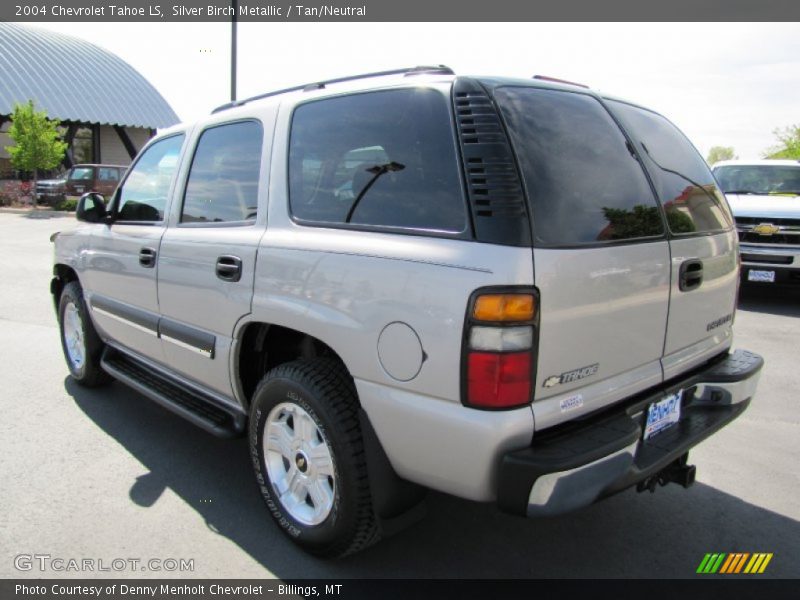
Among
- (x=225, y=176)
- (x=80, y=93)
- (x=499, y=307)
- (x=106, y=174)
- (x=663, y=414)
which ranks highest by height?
(x=80, y=93)

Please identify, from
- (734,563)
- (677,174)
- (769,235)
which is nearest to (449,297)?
(677,174)

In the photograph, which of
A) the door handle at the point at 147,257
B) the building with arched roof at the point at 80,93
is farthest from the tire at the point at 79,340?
the building with arched roof at the point at 80,93

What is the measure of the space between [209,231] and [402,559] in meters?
1.89

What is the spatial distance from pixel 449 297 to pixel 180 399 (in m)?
2.12

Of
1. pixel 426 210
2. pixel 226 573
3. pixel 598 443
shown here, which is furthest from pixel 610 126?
pixel 226 573

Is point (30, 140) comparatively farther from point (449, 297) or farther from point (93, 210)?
point (449, 297)

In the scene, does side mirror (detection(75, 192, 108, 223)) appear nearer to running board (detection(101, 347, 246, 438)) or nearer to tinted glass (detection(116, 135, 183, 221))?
tinted glass (detection(116, 135, 183, 221))

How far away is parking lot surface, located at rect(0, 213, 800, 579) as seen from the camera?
274cm

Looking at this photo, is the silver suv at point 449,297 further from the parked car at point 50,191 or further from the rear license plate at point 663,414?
the parked car at point 50,191

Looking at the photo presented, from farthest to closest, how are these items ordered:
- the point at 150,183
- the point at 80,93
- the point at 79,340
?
the point at 80,93 < the point at 79,340 < the point at 150,183

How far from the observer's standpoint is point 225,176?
330 centimetres

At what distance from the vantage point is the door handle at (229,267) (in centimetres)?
294

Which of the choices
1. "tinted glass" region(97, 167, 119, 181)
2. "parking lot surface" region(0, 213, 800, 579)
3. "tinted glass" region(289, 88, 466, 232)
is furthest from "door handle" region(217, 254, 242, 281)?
"tinted glass" region(97, 167, 119, 181)

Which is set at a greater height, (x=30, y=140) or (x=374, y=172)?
(x=30, y=140)
